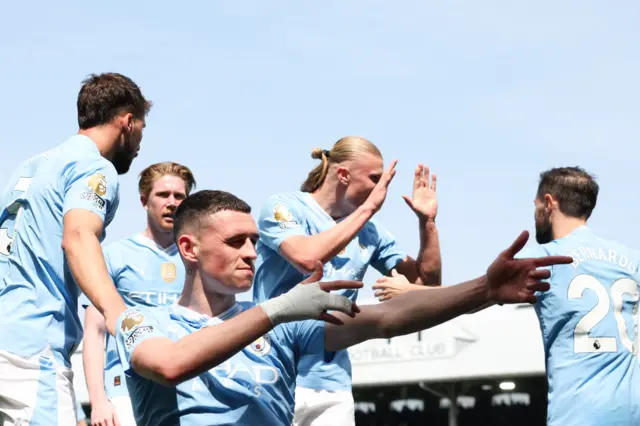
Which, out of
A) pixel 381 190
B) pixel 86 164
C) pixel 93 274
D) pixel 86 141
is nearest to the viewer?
pixel 93 274

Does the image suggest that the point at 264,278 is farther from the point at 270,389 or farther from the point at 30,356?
the point at 270,389

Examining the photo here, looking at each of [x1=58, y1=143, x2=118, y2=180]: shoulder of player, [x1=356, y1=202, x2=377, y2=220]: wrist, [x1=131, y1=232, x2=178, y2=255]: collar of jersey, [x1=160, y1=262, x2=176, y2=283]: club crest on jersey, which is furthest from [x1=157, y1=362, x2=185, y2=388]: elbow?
[x1=131, y1=232, x2=178, y2=255]: collar of jersey

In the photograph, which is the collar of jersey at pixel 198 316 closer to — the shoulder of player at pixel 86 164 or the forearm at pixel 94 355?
the shoulder of player at pixel 86 164

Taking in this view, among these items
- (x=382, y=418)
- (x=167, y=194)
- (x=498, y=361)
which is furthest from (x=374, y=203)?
(x=382, y=418)

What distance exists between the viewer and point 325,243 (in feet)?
20.3

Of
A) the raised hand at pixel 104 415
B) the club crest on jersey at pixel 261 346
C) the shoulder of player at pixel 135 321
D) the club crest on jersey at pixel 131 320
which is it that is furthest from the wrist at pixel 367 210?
the club crest on jersey at pixel 131 320

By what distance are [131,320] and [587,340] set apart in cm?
371

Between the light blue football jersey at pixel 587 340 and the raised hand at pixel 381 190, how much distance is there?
1.08 meters

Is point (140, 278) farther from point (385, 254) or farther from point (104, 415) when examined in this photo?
point (385, 254)

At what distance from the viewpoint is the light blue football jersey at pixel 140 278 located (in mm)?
7242

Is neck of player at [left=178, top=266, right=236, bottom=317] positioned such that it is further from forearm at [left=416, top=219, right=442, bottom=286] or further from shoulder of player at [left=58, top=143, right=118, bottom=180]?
forearm at [left=416, top=219, right=442, bottom=286]

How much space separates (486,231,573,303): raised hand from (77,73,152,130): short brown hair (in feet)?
8.80

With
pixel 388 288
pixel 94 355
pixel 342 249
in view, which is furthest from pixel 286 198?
pixel 94 355

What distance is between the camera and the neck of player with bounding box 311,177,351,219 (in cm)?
706
